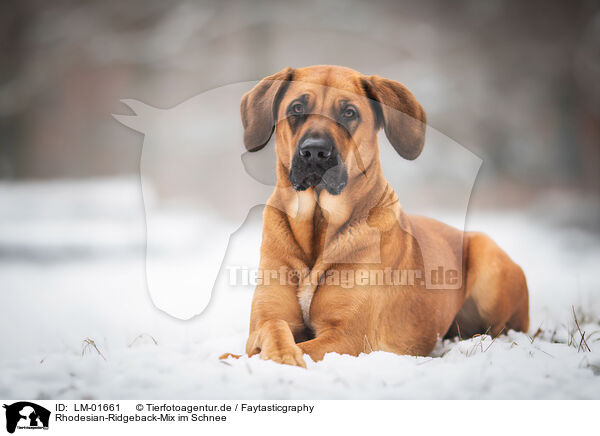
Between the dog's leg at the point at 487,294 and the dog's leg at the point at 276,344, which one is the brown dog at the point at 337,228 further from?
the dog's leg at the point at 487,294

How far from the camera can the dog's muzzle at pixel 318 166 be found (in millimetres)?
1924

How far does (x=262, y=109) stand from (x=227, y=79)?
20.2 inches

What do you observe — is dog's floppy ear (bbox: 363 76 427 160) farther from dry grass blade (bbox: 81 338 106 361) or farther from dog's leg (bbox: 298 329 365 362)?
dry grass blade (bbox: 81 338 106 361)

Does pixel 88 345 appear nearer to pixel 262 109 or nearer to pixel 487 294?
pixel 262 109

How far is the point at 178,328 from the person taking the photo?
244cm

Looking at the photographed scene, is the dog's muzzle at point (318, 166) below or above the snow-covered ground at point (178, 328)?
above

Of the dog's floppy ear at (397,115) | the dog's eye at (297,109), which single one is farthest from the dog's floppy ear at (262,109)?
the dog's floppy ear at (397,115)

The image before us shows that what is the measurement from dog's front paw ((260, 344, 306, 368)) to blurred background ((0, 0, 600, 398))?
0.97 m

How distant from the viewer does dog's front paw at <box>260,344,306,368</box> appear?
1817 millimetres

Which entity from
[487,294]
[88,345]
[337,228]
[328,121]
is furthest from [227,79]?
[487,294]

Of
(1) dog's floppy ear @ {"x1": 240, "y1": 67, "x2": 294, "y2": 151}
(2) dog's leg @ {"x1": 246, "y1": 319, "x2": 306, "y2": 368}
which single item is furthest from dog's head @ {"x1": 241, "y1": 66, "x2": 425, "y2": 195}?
(2) dog's leg @ {"x1": 246, "y1": 319, "x2": 306, "y2": 368}

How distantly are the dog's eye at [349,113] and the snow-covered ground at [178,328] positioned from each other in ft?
2.33
